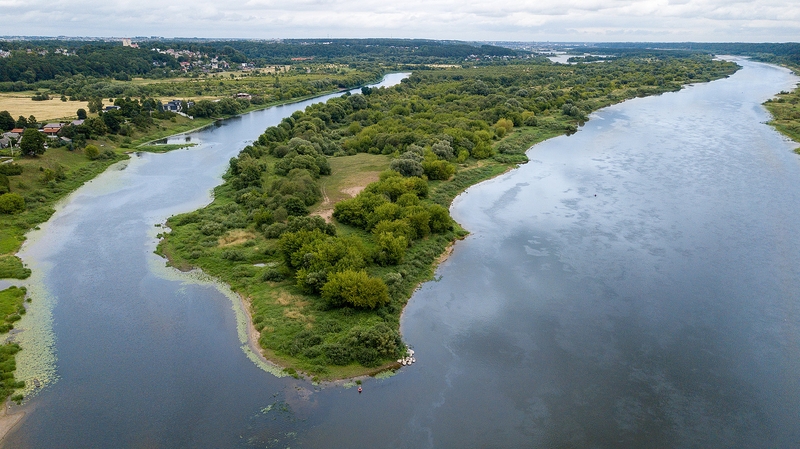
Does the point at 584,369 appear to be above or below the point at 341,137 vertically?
below

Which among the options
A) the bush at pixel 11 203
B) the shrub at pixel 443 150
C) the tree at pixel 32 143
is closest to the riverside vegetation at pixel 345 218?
the shrub at pixel 443 150

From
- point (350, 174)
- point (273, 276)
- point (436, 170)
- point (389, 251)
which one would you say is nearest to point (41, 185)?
point (350, 174)

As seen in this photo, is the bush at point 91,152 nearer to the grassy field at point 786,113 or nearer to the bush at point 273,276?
the bush at point 273,276

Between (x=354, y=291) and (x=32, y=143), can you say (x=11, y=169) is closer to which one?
(x=32, y=143)

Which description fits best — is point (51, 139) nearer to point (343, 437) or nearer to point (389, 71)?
point (343, 437)

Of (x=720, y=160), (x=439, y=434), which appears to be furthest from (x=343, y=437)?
(x=720, y=160)

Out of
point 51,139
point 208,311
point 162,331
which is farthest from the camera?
point 51,139

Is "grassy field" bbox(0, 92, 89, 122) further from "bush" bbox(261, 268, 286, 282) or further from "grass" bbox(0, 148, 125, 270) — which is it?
"bush" bbox(261, 268, 286, 282)
